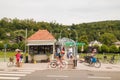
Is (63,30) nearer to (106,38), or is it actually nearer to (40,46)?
(106,38)

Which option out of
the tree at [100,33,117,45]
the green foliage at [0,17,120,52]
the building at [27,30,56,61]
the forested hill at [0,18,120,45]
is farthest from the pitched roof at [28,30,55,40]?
the tree at [100,33,117,45]

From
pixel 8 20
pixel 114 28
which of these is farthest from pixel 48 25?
pixel 114 28

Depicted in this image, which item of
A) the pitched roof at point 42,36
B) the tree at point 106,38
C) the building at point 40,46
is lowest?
the building at point 40,46

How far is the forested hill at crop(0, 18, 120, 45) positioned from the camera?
10450cm

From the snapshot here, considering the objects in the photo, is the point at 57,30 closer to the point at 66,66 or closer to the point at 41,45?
the point at 41,45

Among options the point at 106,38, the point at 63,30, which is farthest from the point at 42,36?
the point at 106,38

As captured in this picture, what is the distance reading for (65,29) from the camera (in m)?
107

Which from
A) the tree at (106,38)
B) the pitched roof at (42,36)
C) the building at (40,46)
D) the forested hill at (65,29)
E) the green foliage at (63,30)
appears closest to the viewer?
the building at (40,46)

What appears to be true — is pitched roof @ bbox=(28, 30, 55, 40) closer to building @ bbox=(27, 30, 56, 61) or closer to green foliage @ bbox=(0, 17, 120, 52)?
building @ bbox=(27, 30, 56, 61)

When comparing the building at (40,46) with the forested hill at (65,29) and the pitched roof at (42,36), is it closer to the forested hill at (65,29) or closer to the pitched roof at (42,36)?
the pitched roof at (42,36)

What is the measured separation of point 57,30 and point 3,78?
9756 cm

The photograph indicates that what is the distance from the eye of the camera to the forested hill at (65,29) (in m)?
104

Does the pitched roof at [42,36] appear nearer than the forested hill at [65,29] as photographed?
Yes

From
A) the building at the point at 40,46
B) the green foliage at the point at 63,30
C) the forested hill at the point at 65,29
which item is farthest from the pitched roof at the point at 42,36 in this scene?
the forested hill at the point at 65,29
